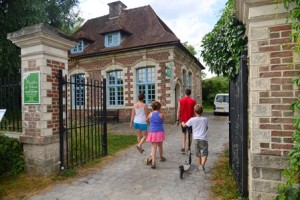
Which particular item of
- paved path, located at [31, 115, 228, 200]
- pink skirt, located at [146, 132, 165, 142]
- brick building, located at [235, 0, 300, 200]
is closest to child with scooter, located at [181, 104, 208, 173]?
paved path, located at [31, 115, 228, 200]

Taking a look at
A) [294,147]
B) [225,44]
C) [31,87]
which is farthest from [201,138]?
[31,87]

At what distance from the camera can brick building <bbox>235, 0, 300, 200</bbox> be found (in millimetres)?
2697

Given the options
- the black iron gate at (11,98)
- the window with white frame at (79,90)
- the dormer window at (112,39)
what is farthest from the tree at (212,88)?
the black iron gate at (11,98)

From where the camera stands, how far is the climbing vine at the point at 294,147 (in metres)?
2.44

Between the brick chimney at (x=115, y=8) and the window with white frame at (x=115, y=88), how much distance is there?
5170mm

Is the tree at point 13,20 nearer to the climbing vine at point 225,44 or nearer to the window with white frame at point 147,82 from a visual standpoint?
the window with white frame at point 147,82

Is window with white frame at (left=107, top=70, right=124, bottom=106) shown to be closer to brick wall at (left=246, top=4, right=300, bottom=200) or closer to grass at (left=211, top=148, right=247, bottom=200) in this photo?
grass at (left=211, top=148, right=247, bottom=200)

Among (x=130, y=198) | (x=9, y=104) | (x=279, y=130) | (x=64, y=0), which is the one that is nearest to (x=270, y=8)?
(x=279, y=130)

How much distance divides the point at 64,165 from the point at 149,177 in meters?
1.89

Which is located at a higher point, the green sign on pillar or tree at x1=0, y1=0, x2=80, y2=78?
tree at x1=0, y1=0, x2=80, y2=78

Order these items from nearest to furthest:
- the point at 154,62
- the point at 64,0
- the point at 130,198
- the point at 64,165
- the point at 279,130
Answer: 1. the point at 279,130
2. the point at 130,198
3. the point at 64,165
4. the point at 154,62
5. the point at 64,0

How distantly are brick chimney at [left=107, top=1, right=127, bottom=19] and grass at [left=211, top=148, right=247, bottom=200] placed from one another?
1539cm

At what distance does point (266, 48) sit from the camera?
110 inches

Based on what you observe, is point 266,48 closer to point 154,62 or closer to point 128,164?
point 128,164
